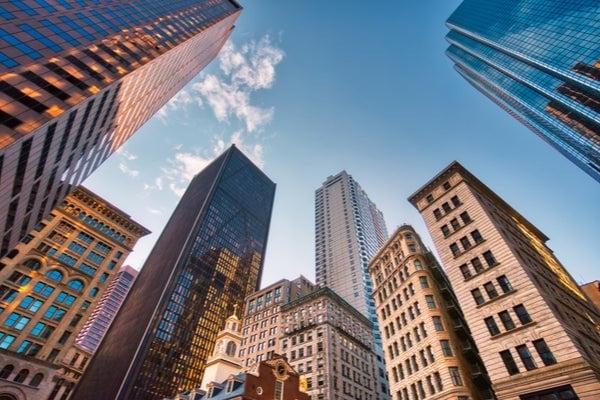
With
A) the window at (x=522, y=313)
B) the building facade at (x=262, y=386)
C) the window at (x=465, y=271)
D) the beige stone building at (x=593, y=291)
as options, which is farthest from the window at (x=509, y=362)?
the beige stone building at (x=593, y=291)

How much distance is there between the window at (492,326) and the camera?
103 ft

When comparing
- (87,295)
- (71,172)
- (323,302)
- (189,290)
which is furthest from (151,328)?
(71,172)

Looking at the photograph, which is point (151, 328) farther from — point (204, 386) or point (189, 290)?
point (204, 386)

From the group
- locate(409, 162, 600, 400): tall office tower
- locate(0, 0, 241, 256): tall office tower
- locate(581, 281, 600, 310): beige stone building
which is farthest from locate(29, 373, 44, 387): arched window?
locate(581, 281, 600, 310): beige stone building

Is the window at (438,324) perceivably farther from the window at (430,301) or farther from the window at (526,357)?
the window at (526,357)

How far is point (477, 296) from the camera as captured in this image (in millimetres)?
34750

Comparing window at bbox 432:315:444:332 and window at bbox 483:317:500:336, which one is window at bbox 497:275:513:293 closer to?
window at bbox 483:317:500:336

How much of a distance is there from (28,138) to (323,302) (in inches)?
2899

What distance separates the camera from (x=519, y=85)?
114 m

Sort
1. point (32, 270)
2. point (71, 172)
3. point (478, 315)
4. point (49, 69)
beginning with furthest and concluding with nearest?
point (32, 270), point (71, 172), point (49, 69), point (478, 315)

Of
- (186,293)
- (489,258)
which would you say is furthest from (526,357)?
(186,293)

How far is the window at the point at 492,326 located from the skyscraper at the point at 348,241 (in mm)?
82616

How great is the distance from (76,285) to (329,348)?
5911 cm

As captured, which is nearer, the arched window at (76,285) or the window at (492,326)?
the window at (492,326)
